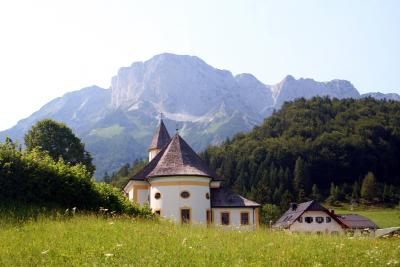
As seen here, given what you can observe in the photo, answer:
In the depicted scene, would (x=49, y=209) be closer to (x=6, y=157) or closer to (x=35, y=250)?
(x=6, y=157)

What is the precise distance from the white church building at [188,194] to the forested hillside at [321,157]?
70.0 meters

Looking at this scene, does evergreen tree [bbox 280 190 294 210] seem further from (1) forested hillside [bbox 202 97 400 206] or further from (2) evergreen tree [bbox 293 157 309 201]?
(2) evergreen tree [bbox 293 157 309 201]

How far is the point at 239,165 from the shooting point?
133625 mm

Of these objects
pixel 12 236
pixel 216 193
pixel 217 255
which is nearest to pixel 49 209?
pixel 12 236

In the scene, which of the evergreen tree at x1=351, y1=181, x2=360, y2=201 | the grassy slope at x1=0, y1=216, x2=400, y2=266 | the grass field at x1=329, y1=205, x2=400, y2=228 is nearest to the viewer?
the grassy slope at x1=0, y1=216, x2=400, y2=266

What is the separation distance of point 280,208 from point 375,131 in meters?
50.7

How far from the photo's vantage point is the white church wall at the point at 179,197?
4147 cm

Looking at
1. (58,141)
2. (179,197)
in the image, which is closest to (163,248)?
(179,197)

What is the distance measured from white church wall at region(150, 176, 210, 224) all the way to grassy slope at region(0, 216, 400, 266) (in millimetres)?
24547

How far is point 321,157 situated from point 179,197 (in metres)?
102

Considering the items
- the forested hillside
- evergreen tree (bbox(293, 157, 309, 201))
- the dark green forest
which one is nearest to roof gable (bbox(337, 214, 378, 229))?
the dark green forest

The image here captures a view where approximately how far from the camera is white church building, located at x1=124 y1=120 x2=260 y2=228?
41.6m

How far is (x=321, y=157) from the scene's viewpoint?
138 meters

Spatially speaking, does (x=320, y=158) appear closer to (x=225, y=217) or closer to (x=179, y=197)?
(x=225, y=217)
